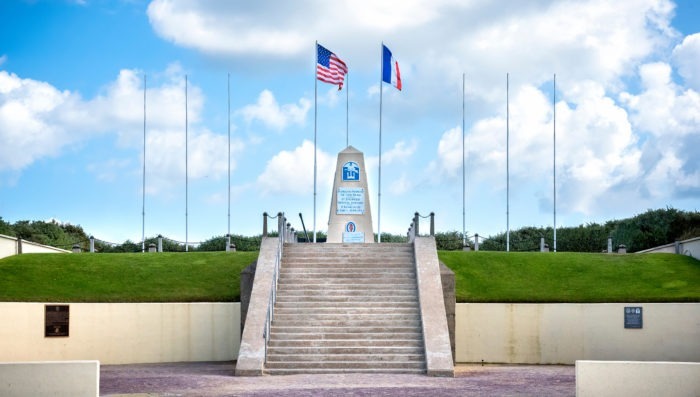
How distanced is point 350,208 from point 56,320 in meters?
11.5

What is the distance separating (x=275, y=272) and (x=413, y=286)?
160 inches

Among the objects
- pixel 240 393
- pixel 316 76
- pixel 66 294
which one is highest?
pixel 316 76

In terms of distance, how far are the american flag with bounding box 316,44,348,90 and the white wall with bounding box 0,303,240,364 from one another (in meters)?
12.5

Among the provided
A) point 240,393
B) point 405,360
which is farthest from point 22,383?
point 405,360

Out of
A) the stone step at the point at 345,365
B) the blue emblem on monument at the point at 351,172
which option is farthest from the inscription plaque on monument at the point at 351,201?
the stone step at the point at 345,365

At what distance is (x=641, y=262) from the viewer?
1246 inches

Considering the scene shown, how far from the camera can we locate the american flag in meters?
36.7

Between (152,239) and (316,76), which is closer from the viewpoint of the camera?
(316,76)

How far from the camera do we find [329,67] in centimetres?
3694

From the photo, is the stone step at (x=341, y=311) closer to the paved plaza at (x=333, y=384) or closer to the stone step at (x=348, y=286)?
the stone step at (x=348, y=286)

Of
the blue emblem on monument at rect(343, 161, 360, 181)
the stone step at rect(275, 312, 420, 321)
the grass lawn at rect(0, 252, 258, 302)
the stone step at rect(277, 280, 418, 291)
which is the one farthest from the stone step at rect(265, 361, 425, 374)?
the blue emblem on monument at rect(343, 161, 360, 181)

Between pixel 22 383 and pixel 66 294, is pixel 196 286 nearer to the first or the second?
pixel 66 294

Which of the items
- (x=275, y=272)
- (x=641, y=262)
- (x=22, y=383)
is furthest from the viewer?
(x=641, y=262)

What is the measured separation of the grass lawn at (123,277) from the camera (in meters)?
28.0
